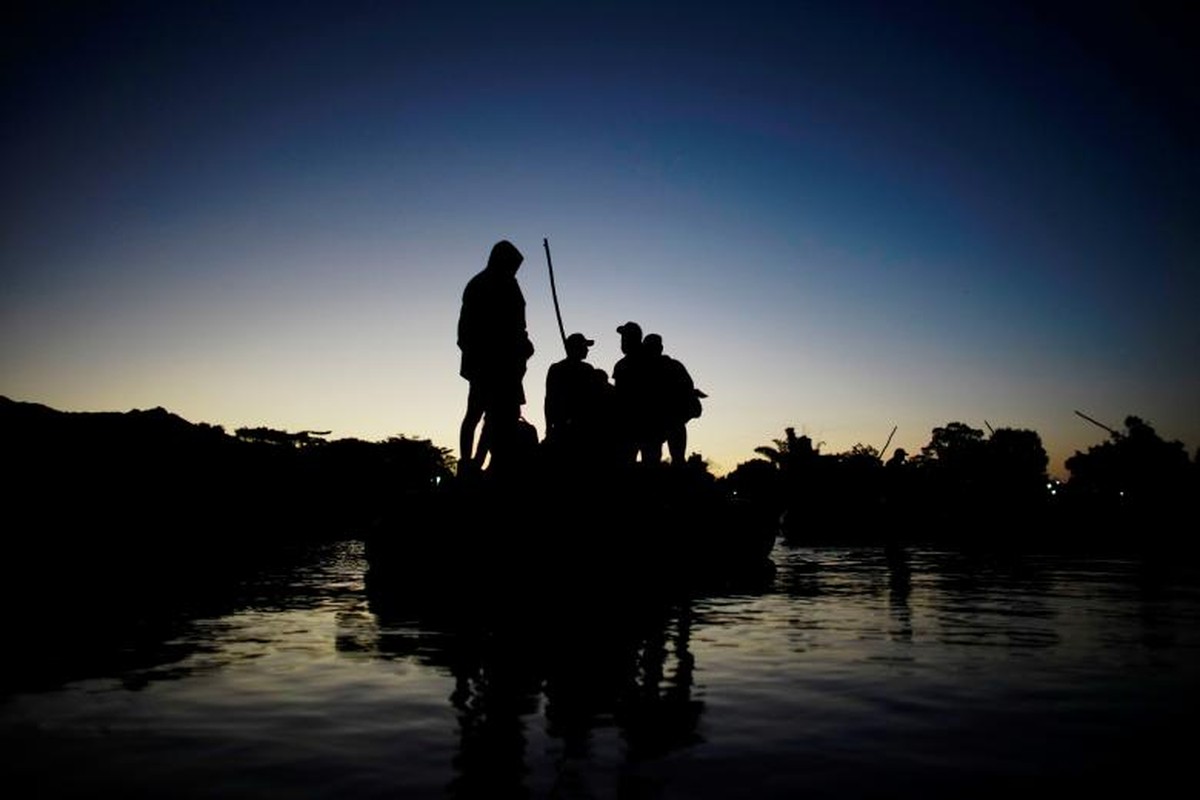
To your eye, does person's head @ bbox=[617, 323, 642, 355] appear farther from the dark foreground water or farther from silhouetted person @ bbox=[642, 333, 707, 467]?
the dark foreground water

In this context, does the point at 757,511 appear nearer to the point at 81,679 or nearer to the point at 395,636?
the point at 395,636

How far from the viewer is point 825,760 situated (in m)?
2.42

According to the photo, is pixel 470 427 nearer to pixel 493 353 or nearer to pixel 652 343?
pixel 493 353

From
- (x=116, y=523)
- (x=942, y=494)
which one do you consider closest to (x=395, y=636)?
(x=116, y=523)

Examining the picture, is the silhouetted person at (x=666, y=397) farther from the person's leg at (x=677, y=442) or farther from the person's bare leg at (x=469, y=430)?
the person's bare leg at (x=469, y=430)

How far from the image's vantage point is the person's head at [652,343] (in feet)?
35.7

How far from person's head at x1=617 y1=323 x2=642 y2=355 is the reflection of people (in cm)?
248

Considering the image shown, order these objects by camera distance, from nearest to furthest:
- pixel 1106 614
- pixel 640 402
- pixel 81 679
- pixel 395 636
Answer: pixel 81 679
pixel 395 636
pixel 1106 614
pixel 640 402

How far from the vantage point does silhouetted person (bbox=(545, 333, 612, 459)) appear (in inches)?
354

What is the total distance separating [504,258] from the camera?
8305 mm

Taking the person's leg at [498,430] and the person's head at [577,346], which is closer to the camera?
the person's leg at [498,430]

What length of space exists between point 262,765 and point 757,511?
9.83m

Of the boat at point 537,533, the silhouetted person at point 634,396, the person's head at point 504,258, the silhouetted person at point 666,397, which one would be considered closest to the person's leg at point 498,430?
the boat at point 537,533

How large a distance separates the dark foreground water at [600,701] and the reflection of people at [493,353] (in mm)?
2216
